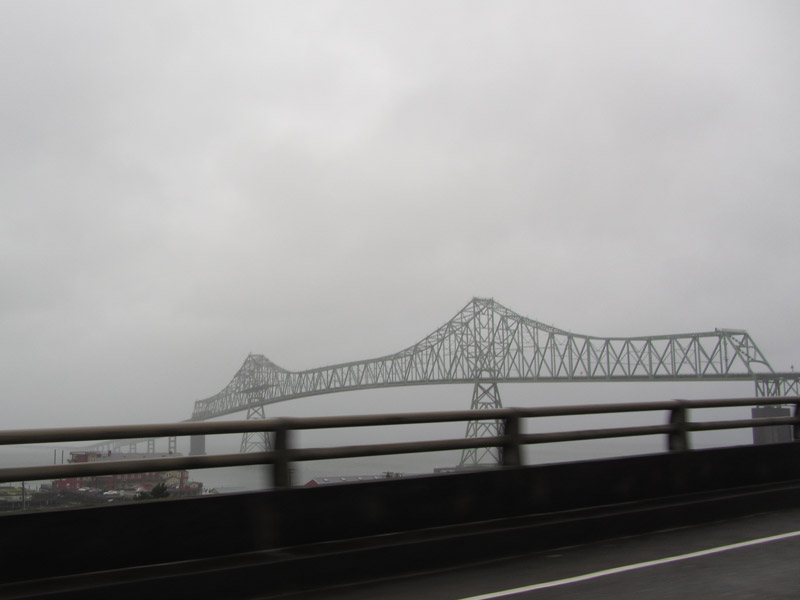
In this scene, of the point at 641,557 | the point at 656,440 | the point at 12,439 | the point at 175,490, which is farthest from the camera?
the point at 656,440

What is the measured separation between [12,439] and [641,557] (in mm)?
5327

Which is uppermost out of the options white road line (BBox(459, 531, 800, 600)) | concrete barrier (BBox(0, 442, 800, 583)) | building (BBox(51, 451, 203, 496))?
building (BBox(51, 451, 203, 496))

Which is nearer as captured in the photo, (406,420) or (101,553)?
(101,553)

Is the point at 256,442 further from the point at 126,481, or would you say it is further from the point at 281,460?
the point at 126,481

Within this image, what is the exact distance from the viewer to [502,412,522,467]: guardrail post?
8391 millimetres

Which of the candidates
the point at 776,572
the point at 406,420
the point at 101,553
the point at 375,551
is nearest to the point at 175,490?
the point at 101,553

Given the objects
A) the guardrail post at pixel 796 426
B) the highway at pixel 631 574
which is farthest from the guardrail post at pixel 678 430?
the guardrail post at pixel 796 426

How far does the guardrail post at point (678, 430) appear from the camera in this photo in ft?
32.5

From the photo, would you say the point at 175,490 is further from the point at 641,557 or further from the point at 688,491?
the point at 688,491

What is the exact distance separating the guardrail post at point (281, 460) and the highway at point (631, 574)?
38.0 inches

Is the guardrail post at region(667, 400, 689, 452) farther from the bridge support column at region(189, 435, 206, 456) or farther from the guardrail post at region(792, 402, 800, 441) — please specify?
the bridge support column at region(189, 435, 206, 456)

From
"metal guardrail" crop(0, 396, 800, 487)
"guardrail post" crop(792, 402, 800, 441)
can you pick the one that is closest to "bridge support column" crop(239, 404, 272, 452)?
"metal guardrail" crop(0, 396, 800, 487)

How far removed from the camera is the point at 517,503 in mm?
8406

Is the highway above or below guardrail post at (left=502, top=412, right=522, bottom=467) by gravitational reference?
below
